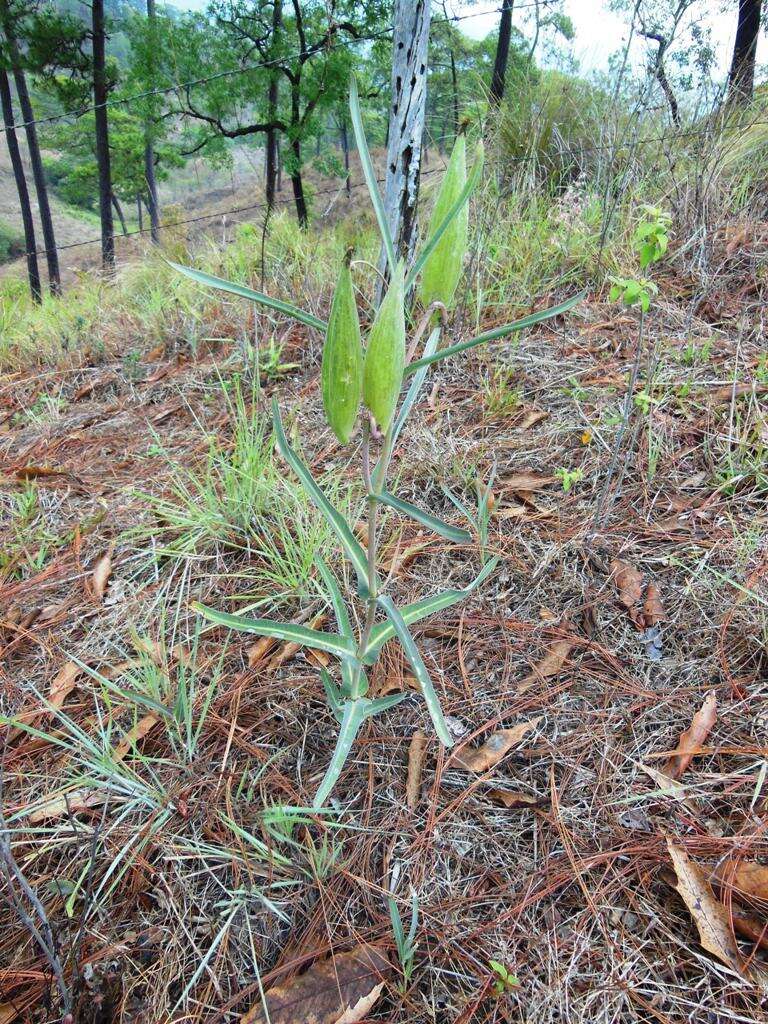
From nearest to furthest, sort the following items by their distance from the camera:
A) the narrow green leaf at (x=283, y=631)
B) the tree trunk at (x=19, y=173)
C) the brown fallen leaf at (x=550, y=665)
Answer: the narrow green leaf at (x=283, y=631), the brown fallen leaf at (x=550, y=665), the tree trunk at (x=19, y=173)

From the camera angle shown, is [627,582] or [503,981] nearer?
[503,981]

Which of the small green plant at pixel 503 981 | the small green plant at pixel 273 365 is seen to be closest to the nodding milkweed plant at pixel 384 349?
the small green plant at pixel 503 981

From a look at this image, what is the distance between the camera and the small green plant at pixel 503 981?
29.5 inches

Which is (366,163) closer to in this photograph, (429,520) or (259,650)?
(429,520)

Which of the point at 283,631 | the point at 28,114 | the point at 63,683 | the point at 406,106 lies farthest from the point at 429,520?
the point at 28,114

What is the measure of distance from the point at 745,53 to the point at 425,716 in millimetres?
7431

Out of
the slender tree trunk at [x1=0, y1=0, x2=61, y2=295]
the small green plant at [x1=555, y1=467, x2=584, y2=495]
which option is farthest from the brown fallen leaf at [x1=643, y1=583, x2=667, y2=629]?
the slender tree trunk at [x1=0, y1=0, x2=61, y2=295]

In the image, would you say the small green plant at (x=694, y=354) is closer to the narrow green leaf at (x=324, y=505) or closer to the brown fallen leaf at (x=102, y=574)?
the narrow green leaf at (x=324, y=505)

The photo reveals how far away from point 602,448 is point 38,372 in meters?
2.97

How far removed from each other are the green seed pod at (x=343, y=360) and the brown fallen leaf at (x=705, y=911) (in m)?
0.86

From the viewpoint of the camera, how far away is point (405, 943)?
2.60 ft

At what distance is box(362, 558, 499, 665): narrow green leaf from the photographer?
3.21 feet

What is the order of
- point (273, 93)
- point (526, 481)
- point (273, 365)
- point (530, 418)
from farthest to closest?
point (273, 93) < point (273, 365) < point (530, 418) < point (526, 481)

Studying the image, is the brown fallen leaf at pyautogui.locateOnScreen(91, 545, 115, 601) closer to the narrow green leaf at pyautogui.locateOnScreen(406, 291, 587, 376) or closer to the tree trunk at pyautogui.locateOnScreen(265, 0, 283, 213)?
the narrow green leaf at pyautogui.locateOnScreen(406, 291, 587, 376)
